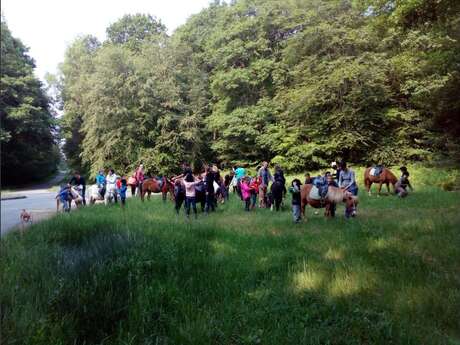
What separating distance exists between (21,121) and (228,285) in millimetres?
3798

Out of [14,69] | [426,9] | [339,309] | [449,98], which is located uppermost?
[426,9]

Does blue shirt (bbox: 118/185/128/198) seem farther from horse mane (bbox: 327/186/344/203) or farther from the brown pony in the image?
horse mane (bbox: 327/186/344/203)

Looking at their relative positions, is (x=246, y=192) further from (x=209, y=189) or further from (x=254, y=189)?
(x=209, y=189)

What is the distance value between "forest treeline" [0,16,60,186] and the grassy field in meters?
1.54

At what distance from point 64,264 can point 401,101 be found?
29659mm

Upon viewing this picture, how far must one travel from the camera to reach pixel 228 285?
6.09 m

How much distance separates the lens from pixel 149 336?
14.5 feet

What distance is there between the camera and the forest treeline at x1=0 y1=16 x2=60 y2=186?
335 centimetres

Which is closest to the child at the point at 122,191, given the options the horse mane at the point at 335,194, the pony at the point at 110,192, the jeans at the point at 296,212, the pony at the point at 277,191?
the pony at the point at 110,192

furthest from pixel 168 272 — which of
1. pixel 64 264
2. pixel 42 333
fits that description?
pixel 42 333

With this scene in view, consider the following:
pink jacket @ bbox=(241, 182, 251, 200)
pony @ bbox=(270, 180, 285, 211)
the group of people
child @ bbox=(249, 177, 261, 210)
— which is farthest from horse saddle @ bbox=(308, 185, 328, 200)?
child @ bbox=(249, 177, 261, 210)

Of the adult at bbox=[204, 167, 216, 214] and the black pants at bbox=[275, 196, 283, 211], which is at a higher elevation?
the adult at bbox=[204, 167, 216, 214]

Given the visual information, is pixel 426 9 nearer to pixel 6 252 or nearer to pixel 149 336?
pixel 149 336

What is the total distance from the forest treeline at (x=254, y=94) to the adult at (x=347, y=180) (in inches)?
504
